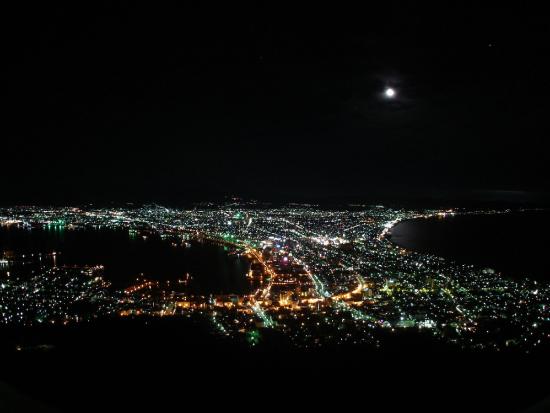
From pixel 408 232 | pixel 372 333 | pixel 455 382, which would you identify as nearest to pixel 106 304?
pixel 372 333

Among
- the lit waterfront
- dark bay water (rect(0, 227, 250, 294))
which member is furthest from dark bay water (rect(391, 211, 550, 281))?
dark bay water (rect(0, 227, 250, 294))

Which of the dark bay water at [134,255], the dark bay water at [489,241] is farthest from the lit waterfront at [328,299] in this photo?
the dark bay water at [489,241]

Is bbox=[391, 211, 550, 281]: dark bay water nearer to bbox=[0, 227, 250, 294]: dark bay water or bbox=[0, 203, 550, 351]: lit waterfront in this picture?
bbox=[0, 203, 550, 351]: lit waterfront

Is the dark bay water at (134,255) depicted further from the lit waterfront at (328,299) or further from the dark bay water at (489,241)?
the dark bay water at (489,241)

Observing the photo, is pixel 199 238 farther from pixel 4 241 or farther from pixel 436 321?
pixel 436 321

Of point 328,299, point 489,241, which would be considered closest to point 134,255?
point 328,299

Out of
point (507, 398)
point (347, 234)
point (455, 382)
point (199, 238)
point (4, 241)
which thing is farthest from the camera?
point (347, 234)

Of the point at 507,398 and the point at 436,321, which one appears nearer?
the point at 507,398
